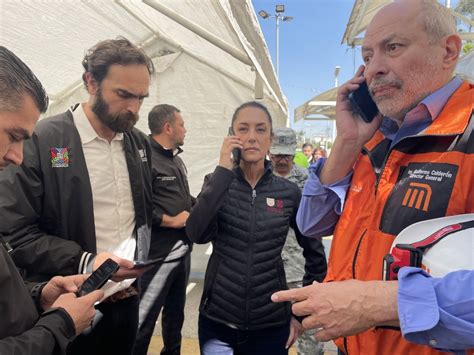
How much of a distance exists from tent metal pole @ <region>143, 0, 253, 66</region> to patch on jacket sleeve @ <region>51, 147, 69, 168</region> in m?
1.51

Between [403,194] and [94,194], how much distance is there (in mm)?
1534

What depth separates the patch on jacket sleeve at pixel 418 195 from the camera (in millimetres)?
859

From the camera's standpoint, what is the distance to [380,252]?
975 millimetres

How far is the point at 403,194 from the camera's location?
939 mm

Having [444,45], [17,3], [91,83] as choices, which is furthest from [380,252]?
[17,3]

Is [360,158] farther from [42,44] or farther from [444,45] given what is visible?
[42,44]

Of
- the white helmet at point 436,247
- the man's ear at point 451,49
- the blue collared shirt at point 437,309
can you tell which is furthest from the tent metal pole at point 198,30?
the blue collared shirt at point 437,309

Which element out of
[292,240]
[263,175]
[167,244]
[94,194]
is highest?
[263,175]

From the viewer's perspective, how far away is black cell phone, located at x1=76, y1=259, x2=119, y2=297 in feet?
4.30

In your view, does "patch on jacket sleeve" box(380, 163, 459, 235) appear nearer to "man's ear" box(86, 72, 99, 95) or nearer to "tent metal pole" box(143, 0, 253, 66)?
"man's ear" box(86, 72, 99, 95)

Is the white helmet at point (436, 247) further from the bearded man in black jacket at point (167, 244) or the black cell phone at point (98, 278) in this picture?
the bearded man in black jacket at point (167, 244)

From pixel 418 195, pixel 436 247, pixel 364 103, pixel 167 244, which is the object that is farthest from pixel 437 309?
pixel 167 244

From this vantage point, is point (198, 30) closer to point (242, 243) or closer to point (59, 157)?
point (59, 157)

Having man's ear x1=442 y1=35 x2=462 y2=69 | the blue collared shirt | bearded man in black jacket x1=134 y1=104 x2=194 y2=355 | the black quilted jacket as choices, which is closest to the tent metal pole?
bearded man in black jacket x1=134 y1=104 x2=194 y2=355
